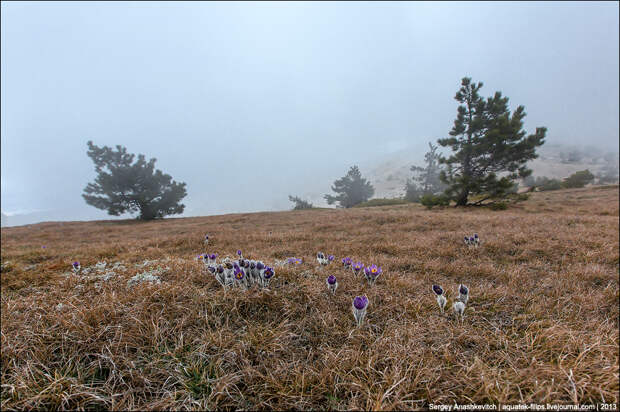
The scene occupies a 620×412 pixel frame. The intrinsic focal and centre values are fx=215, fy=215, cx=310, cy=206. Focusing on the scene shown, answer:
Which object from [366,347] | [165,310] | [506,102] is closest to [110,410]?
[165,310]

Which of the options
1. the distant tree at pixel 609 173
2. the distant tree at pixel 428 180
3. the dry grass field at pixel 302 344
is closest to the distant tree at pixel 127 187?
the dry grass field at pixel 302 344

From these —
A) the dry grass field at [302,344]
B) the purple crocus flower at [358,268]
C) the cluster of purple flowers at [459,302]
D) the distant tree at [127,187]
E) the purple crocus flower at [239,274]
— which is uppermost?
the distant tree at [127,187]

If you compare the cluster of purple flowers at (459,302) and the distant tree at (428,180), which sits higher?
the distant tree at (428,180)

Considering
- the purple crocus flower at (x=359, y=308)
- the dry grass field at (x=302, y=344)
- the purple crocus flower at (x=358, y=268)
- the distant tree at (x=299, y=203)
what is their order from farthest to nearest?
the distant tree at (x=299, y=203)
the purple crocus flower at (x=358, y=268)
the purple crocus flower at (x=359, y=308)
the dry grass field at (x=302, y=344)

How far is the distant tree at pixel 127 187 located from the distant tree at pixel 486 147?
103 feet

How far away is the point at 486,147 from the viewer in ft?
51.9

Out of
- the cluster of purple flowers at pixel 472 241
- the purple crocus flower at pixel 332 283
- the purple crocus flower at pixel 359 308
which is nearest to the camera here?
the purple crocus flower at pixel 359 308

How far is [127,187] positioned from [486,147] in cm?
3587

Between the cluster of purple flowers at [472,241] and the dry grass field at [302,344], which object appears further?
the cluster of purple flowers at [472,241]

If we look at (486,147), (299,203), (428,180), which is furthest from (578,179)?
(299,203)

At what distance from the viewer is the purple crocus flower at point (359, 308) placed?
178cm

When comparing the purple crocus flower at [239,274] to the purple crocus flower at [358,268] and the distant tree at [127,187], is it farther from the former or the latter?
the distant tree at [127,187]

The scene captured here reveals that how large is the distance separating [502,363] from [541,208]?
18.4m

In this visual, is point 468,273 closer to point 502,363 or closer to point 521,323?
point 521,323
